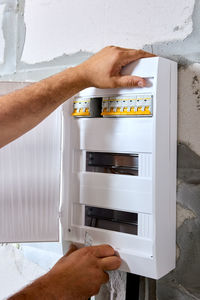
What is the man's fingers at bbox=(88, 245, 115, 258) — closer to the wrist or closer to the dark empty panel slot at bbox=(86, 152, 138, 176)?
the dark empty panel slot at bbox=(86, 152, 138, 176)

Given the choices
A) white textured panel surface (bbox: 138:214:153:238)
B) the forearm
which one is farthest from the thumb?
white textured panel surface (bbox: 138:214:153:238)

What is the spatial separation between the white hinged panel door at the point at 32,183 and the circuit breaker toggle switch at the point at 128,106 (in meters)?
0.21

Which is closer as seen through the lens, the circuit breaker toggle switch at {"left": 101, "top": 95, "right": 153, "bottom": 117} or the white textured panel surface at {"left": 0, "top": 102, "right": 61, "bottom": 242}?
the circuit breaker toggle switch at {"left": 101, "top": 95, "right": 153, "bottom": 117}

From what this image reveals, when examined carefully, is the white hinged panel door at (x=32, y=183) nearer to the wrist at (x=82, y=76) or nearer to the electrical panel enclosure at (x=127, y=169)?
the electrical panel enclosure at (x=127, y=169)

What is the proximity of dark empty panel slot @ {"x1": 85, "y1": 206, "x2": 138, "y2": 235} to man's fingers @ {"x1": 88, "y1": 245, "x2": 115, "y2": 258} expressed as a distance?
0.07m

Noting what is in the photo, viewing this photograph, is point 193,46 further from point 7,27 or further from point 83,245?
point 7,27

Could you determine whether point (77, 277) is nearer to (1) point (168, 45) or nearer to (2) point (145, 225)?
(2) point (145, 225)

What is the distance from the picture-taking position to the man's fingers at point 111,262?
104cm

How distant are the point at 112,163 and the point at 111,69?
0.29 m

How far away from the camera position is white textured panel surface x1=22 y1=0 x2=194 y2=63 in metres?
1.12

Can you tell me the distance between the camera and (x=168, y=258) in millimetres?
1064

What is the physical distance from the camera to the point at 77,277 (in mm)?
1054

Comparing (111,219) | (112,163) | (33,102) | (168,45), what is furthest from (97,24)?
(111,219)

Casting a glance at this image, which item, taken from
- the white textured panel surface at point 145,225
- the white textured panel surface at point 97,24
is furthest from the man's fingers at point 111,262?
the white textured panel surface at point 97,24
